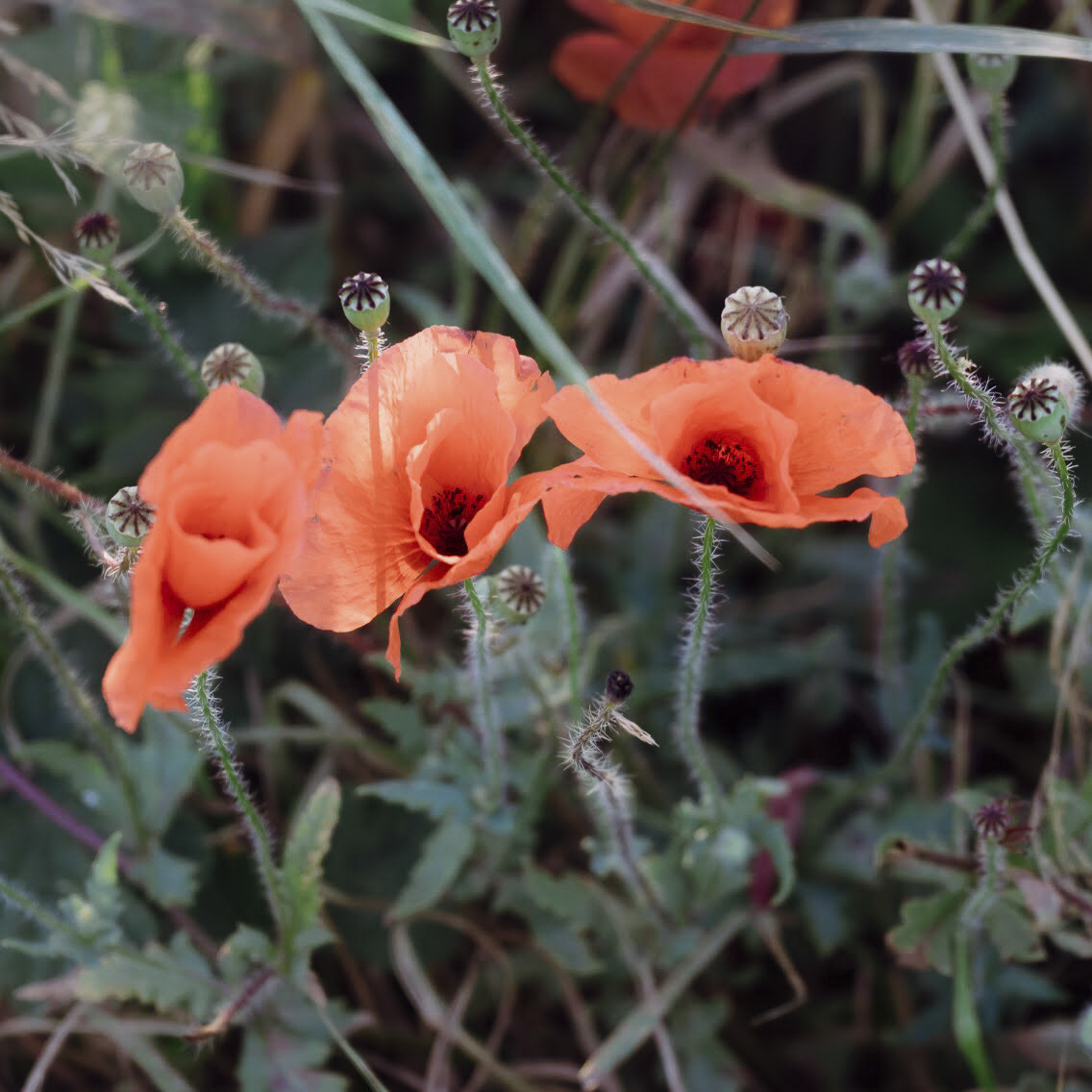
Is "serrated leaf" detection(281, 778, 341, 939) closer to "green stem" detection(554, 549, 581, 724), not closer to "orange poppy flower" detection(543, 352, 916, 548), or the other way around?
"green stem" detection(554, 549, 581, 724)

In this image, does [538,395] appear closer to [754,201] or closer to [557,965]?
[557,965]

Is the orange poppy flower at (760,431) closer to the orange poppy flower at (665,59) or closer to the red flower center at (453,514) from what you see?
the red flower center at (453,514)

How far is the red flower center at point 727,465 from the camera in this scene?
96 centimetres

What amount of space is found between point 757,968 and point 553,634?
45cm

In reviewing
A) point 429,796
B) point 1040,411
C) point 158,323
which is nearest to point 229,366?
point 158,323

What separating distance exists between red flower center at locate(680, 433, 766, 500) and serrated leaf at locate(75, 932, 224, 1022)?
0.68m

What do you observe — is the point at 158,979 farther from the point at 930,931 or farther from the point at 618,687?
the point at 930,931

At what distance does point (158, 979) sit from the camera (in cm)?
115

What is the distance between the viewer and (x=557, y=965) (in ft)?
4.59

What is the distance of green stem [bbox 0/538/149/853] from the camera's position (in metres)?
1.12

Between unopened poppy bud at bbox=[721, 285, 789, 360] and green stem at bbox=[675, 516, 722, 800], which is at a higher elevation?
unopened poppy bud at bbox=[721, 285, 789, 360]

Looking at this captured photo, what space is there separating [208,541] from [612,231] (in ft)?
1.85

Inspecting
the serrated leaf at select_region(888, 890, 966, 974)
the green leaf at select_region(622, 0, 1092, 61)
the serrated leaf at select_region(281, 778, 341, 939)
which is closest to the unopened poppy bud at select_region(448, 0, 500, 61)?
the green leaf at select_region(622, 0, 1092, 61)

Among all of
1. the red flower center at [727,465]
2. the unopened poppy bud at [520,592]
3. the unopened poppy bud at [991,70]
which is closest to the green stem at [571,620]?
the unopened poppy bud at [520,592]
